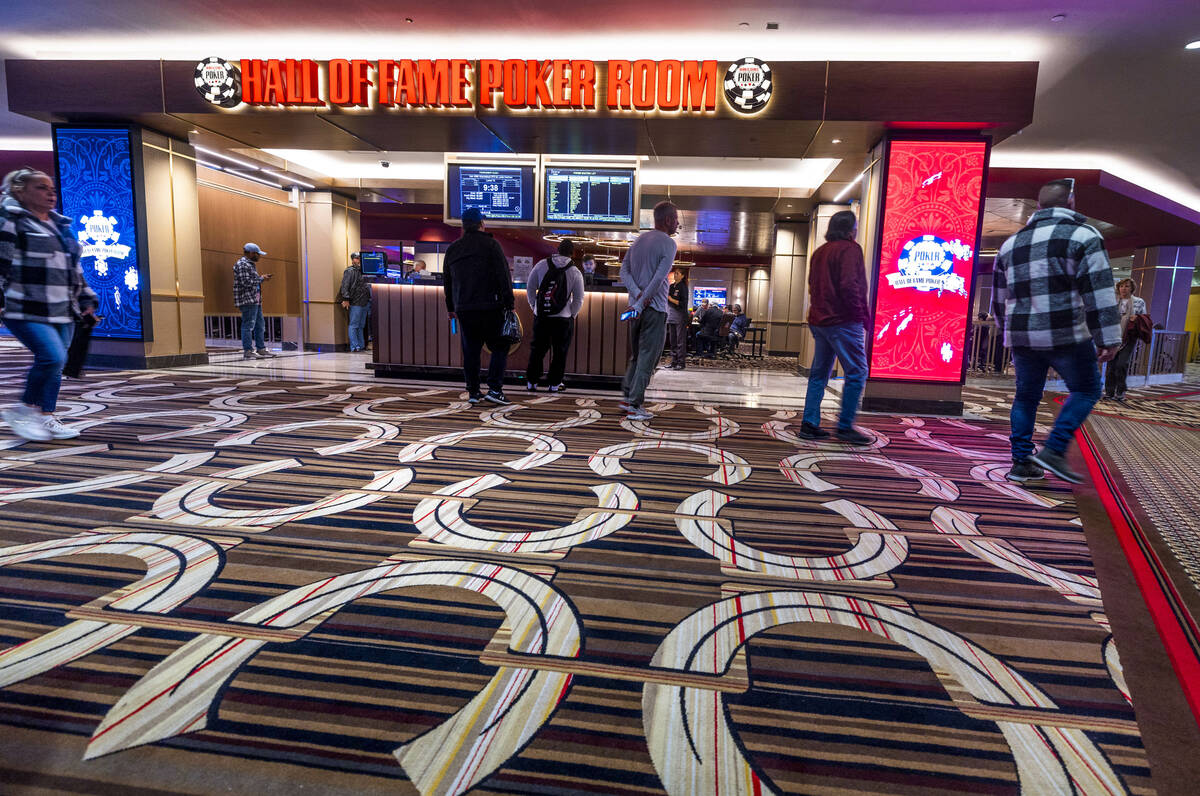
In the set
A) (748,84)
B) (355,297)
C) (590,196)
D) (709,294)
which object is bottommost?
(355,297)

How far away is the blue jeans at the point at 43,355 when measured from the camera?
3.11 meters

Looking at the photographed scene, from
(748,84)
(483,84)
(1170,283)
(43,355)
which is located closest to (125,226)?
(43,355)

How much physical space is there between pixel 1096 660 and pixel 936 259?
4.66 meters

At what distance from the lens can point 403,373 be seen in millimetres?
6523

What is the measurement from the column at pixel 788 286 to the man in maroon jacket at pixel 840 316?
7892 millimetres

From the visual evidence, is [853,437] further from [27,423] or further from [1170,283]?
[1170,283]

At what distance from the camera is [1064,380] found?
269 centimetres

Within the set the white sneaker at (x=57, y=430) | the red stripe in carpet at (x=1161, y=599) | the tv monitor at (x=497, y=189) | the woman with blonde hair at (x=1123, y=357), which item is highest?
the tv monitor at (x=497, y=189)

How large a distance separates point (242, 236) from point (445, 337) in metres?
6.75

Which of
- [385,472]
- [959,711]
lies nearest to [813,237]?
[385,472]

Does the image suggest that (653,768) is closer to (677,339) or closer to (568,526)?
(568,526)

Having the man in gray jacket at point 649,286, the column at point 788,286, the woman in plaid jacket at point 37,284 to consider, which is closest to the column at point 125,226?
the woman in plaid jacket at point 37,284

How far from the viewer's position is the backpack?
203 inches

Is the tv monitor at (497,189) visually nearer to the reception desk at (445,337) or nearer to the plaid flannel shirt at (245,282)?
the reception desk at (445,337)
